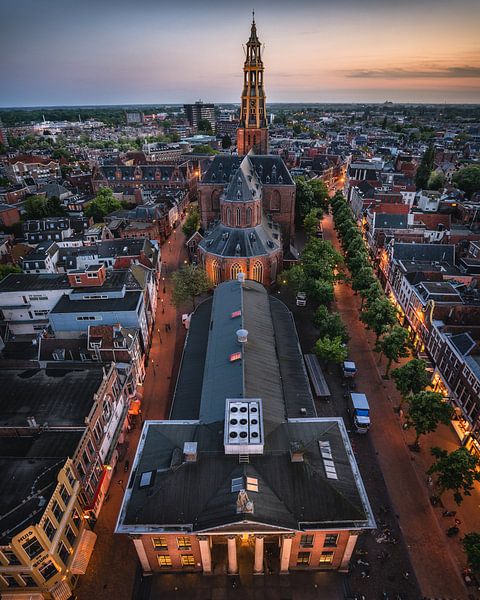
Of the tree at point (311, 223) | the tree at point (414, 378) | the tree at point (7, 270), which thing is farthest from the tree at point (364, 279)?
the tree at point (7, 270)

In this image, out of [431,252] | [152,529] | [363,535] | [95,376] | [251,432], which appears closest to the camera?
[152,529]

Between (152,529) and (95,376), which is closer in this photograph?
(152,529)

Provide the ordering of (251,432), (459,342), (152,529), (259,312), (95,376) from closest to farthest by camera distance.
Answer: (152,529) → (251,432) → (95,376) → (459,342) → (259,312)

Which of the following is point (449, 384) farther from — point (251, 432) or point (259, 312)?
point (251, 432)

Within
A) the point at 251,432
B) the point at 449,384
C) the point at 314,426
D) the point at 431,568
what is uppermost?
the point at 251,432

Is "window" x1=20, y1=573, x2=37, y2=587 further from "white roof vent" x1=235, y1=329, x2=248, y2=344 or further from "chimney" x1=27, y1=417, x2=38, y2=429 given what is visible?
"white roof vent" x1=235, y1=329, x2=248, y2=344

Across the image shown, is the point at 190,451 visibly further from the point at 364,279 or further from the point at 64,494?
the point at 364,279

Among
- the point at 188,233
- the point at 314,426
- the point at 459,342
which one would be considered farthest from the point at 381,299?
the point at 188,233
